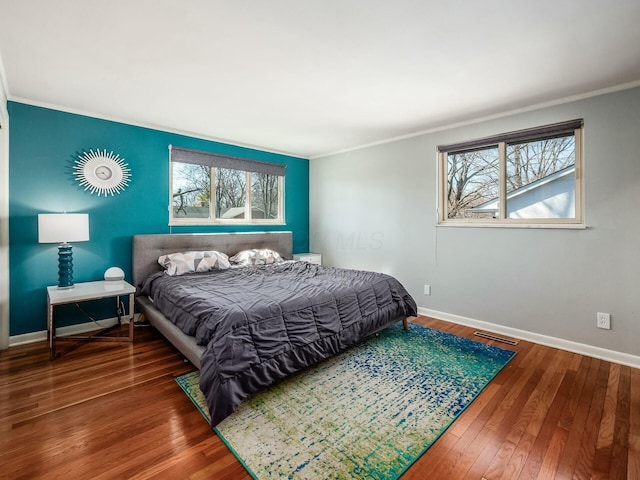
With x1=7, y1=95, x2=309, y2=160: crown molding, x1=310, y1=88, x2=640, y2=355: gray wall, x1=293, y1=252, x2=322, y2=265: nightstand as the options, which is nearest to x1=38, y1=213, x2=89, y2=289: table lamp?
x1=7, y1=95, x2=309, y2=160: crown molding

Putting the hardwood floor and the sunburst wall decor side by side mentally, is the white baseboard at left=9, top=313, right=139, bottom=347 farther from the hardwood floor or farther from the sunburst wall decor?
the sunburst wall decor

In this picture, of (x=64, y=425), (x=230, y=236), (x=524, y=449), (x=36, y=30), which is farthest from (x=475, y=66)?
(x=64, y=425)

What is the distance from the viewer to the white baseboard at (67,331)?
2939 mm

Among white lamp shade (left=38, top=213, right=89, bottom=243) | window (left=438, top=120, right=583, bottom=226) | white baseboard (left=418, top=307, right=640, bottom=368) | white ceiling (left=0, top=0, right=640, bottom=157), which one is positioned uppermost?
white ceiling (left=0, top=0, right=640, bottom=157)

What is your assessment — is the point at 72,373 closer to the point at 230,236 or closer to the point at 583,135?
the point at 230,236

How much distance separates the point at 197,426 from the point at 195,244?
249 centimetres

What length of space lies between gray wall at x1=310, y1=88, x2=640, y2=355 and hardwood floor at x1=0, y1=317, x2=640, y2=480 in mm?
554

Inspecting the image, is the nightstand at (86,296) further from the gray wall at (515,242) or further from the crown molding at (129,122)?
the gray wall at (515,242)

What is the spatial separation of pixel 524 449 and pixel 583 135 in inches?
105

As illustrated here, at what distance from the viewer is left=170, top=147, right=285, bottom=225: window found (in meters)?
3.98

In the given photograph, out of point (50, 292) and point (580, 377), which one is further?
point (50, 292)

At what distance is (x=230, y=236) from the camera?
166 inches

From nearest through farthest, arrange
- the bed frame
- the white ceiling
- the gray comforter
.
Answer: the white ceiling < the gray comforter < the bed frame

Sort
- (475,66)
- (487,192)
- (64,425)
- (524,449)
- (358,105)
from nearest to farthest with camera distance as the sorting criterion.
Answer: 1. (524,449)
2. (64,425)
3. (475,66)
4. (358,105)
5. (487,192)
